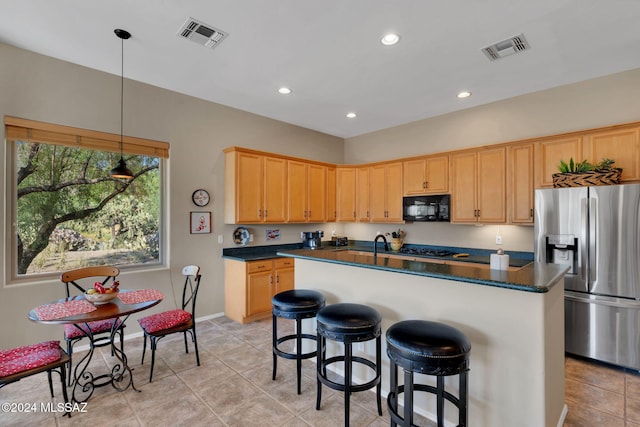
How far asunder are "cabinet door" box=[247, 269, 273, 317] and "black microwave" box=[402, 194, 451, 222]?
2.40m

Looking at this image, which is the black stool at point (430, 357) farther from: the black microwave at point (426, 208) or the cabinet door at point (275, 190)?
the cabinet door at point (275, 190)

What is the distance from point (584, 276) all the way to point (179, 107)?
518 centimetres

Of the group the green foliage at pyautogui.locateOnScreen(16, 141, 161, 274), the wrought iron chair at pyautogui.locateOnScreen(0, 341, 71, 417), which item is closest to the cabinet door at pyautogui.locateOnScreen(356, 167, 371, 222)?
the green foliage at pyautogui.locateOnScreen(16, 141, 161, 274)

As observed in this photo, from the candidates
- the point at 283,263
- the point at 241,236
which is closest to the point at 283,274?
the point at 283,263

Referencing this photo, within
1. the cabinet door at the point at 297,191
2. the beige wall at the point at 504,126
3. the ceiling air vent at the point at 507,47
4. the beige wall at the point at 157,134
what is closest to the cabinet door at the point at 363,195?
the beige wall at the point at 504,126

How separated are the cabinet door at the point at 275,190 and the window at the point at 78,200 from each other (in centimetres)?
143

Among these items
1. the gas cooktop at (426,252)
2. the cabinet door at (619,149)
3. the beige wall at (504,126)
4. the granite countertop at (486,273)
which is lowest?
the gas cooktop at (426,252)

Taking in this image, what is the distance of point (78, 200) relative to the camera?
345cm

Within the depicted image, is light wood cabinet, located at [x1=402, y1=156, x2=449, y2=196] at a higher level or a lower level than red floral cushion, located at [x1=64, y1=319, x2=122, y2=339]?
higher

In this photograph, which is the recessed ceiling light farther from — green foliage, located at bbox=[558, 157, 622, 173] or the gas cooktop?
the gas cooktop

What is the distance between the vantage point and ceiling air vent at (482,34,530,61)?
279 cm

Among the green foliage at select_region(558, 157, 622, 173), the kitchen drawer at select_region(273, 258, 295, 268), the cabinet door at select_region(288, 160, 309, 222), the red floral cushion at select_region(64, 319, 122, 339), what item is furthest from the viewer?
the cabinet door at select_region(288, 160, 309, 222)

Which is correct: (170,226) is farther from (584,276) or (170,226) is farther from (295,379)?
(584,276)

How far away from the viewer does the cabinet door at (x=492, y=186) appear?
398cm
